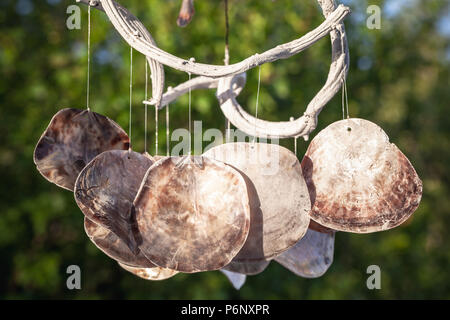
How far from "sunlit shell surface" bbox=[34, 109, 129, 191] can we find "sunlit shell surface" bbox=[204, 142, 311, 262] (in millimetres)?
166

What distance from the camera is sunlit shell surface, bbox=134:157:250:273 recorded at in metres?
0.50

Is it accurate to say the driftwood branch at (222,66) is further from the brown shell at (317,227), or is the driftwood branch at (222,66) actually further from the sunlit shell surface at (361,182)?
the brown shell at (317,227)

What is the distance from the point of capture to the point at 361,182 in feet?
1.73

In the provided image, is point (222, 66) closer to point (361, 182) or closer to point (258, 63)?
point (258, 63)

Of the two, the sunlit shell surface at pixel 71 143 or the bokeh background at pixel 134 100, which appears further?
the bokeh background at pixel 134 100

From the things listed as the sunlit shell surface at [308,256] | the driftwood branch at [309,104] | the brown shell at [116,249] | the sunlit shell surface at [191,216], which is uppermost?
the driftwood branch at [309,104]

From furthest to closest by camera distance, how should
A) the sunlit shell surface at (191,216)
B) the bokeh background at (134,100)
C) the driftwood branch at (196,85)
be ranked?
1. the bokeh background at (134,100)
2. the driftwood branch at (196,85)
3. the sunlit shell surface at (191,216)

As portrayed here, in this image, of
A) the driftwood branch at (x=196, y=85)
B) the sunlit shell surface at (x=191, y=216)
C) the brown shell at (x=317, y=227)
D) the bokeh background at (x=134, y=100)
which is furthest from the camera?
the bokeh background at (x=134, y=100)

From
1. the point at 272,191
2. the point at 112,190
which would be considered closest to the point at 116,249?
the point at 112,190

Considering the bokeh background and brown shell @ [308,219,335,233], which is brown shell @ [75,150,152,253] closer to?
brown shell @ [308,219,335,233]

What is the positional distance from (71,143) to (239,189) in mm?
223

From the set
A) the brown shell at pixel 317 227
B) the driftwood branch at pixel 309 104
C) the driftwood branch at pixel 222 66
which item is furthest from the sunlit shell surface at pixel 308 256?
the driftwood branch at pixel 222 66

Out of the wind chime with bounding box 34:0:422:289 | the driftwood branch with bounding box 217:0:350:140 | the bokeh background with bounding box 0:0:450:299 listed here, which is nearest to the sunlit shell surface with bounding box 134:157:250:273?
the wind chime with bounding box 34:0:422:289

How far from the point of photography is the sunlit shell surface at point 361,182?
1.71ft
